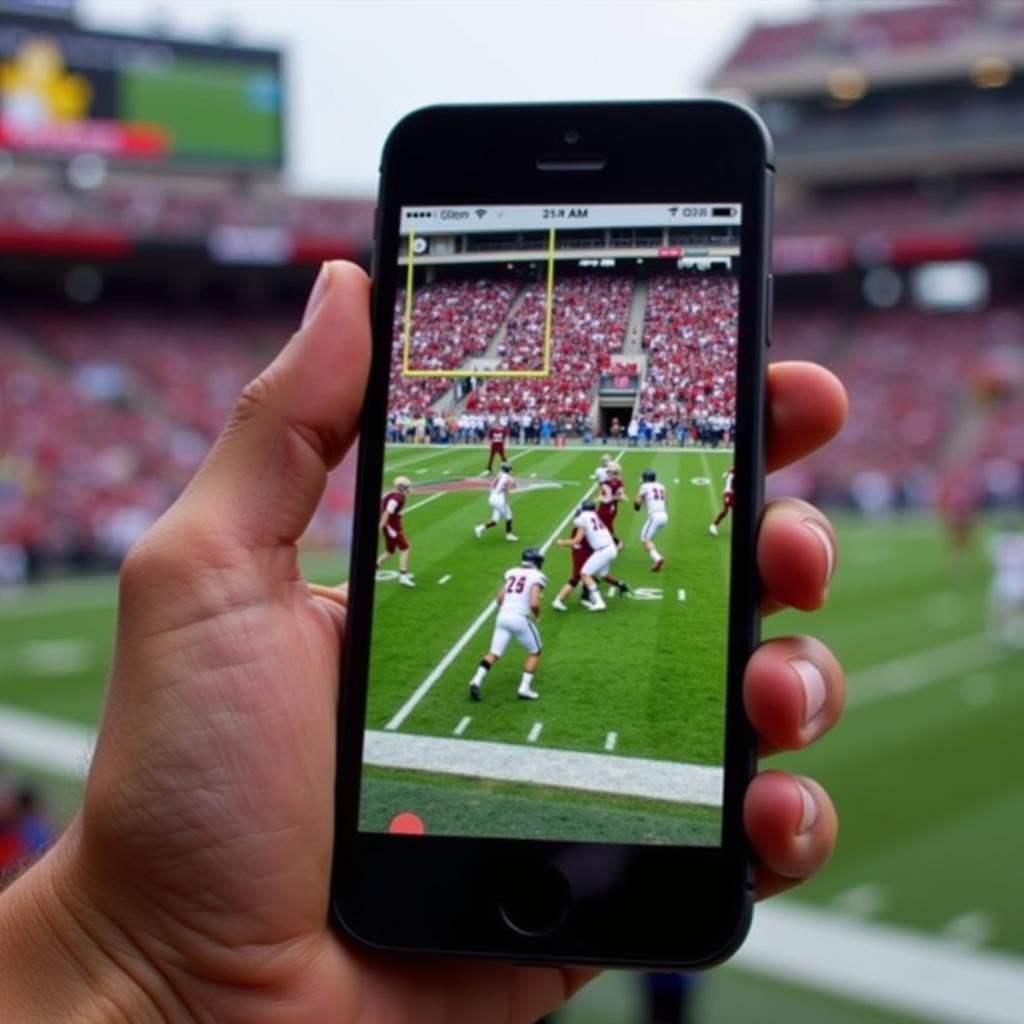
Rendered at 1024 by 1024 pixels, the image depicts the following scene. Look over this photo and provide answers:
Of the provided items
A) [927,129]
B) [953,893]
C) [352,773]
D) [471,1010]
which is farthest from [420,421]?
[927,129]

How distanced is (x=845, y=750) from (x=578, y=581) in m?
11.4

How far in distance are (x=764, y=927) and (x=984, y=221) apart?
1561 inches

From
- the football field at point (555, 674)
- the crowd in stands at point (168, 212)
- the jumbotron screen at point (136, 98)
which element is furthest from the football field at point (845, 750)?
the jumbotron screen at point (136, 98)

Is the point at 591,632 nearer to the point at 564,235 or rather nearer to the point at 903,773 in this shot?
the point at 564,235

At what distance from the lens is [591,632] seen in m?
2.45

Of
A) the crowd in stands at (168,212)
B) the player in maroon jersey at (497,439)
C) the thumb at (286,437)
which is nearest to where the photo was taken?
the thumb at (286,437)

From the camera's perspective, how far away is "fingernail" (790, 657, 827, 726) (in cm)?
227

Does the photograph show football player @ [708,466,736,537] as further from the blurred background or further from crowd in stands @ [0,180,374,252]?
crowd in stands @ [0,180,374,252]

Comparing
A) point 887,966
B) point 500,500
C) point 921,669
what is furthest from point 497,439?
point 921,669

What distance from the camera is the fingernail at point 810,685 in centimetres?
227

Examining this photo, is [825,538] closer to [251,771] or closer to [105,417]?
[251,771]

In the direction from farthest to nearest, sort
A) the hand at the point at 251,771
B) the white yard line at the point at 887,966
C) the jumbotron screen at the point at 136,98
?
the jumbotron screen at the point at 136,98 < the white yard line at the point at 887,966 < the hand at the point at 251,771

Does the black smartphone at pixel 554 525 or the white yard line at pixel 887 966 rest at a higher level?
the black smartphone at pixel 554 525
